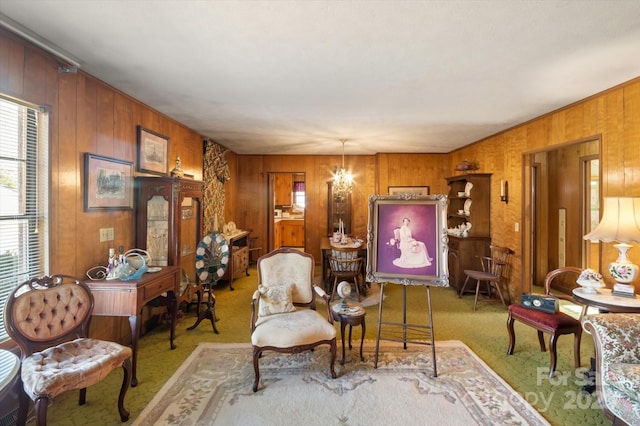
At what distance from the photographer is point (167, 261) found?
338 centimetres

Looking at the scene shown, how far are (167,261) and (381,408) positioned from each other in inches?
102

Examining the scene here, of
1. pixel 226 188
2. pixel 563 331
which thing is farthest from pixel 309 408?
pixel 226 188

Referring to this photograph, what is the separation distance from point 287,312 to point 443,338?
1.79 metres

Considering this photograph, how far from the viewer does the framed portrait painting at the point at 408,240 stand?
273 cm

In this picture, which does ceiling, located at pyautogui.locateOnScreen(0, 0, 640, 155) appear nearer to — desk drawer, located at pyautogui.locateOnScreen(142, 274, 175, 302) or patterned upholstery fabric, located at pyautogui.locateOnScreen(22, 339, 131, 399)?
desk drawer, located at pyautogui.locateOnScreen(142, 274, 175, 302)

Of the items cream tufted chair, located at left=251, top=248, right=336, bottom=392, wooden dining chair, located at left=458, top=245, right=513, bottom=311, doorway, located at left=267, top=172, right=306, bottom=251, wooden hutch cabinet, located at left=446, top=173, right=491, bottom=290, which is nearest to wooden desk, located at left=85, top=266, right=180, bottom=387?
cream tufted chair, located at left=251, top=248, right=336, bottom=392

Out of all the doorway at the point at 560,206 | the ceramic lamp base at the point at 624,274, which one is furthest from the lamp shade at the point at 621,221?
the doorway at the point at 560,206

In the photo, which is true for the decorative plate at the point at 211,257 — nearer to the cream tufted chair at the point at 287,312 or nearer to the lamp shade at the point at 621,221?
the cream tufted chair at the point at 287,312

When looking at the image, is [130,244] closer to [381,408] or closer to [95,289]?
[95,289]

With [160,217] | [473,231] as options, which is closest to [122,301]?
[160,217]

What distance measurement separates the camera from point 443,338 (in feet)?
10.9

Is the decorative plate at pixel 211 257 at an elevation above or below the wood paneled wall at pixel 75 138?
below

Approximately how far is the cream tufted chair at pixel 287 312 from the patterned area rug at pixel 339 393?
0.66ft

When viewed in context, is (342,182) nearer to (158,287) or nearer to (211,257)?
(211,257)
